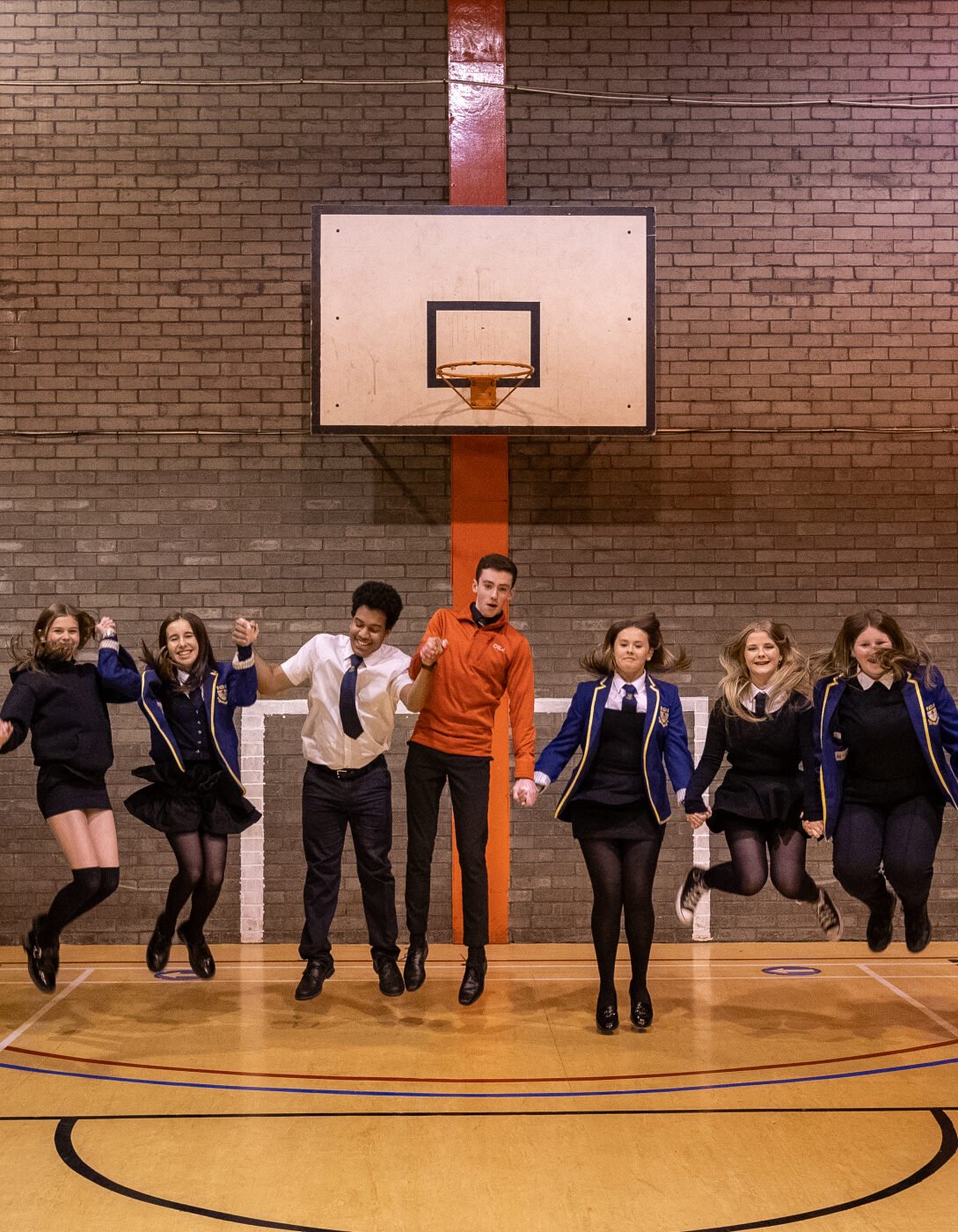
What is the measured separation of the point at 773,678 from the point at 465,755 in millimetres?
1403

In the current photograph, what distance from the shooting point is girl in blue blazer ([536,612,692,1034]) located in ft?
17.8

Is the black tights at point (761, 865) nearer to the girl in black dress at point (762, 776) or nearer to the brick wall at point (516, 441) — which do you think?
the girl in black dress at point (762, 776)

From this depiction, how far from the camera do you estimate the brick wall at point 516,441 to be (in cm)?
753

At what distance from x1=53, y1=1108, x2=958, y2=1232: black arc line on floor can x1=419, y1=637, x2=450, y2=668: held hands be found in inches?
80.8

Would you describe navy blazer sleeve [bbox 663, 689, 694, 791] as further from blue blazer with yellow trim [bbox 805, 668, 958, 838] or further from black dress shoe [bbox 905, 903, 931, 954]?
black dress shoe [bbox 905, 903, 931, 954]

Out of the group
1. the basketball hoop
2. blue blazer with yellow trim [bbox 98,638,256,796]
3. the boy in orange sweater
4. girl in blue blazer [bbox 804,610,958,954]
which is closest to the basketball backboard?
→ the basketball hoop

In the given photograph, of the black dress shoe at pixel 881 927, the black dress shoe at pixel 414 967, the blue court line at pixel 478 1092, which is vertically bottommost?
the blue court line at pixel 478 1092

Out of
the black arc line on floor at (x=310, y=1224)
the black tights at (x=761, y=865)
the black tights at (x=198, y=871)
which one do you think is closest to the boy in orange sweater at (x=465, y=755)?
the black tights at (x=198, y=871)

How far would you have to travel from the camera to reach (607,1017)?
5.38m

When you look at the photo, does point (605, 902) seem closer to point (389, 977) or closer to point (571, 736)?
point (571, 736)

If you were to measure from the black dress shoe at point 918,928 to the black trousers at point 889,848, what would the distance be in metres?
0.03

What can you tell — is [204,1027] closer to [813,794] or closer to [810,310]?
[813,794]

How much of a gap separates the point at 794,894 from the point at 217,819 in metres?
2.56

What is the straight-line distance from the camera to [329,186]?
298 inches
